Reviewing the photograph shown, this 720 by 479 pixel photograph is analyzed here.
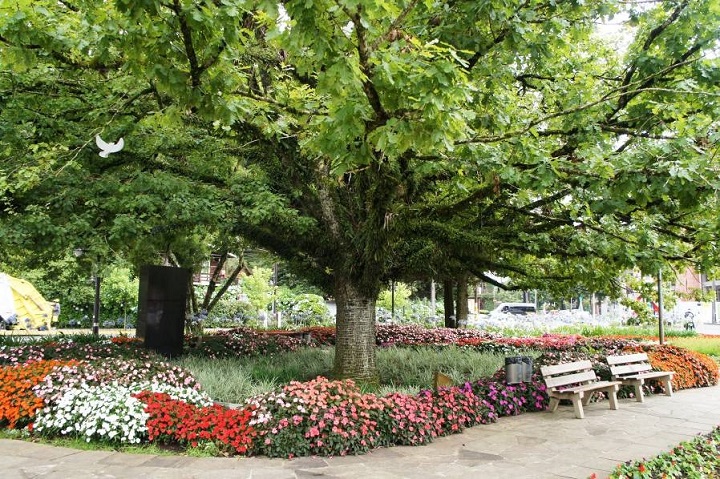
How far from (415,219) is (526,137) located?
8.87 ft

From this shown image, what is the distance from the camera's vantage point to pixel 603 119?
672cm

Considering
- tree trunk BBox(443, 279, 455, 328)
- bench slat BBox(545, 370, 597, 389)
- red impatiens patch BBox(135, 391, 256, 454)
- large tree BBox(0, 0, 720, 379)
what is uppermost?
large tree BBox(0, 0, 720, 379)

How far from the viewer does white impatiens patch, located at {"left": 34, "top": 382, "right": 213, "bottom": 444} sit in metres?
5.62

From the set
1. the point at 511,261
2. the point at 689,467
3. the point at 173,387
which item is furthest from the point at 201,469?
the point at 511,261

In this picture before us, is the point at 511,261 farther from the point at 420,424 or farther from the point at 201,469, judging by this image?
the point at 201,469

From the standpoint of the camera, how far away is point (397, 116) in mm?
4406

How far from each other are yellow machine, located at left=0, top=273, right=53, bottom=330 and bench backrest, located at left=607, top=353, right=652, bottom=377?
21.1 m

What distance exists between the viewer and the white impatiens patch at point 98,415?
5618 millimetres

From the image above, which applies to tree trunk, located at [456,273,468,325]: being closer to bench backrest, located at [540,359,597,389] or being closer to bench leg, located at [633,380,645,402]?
bench leg, located at [633,380,645,402]

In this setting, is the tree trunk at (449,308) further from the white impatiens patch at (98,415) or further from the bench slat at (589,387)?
the white impatiens patch at (98,415)

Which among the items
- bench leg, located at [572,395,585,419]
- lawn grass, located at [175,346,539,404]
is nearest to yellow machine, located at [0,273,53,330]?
lawn grass, located at [175,346,539,404]

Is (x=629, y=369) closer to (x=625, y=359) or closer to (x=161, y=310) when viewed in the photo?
(x=625, y=359)

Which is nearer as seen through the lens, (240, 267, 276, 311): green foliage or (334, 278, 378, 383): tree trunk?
(334, 278, 378, 383): tree trunk

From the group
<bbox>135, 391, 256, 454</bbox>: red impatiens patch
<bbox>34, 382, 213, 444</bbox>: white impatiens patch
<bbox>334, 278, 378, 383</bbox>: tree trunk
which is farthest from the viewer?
<bbox>334, 278, 378, 383</bbox>: tree trunk
